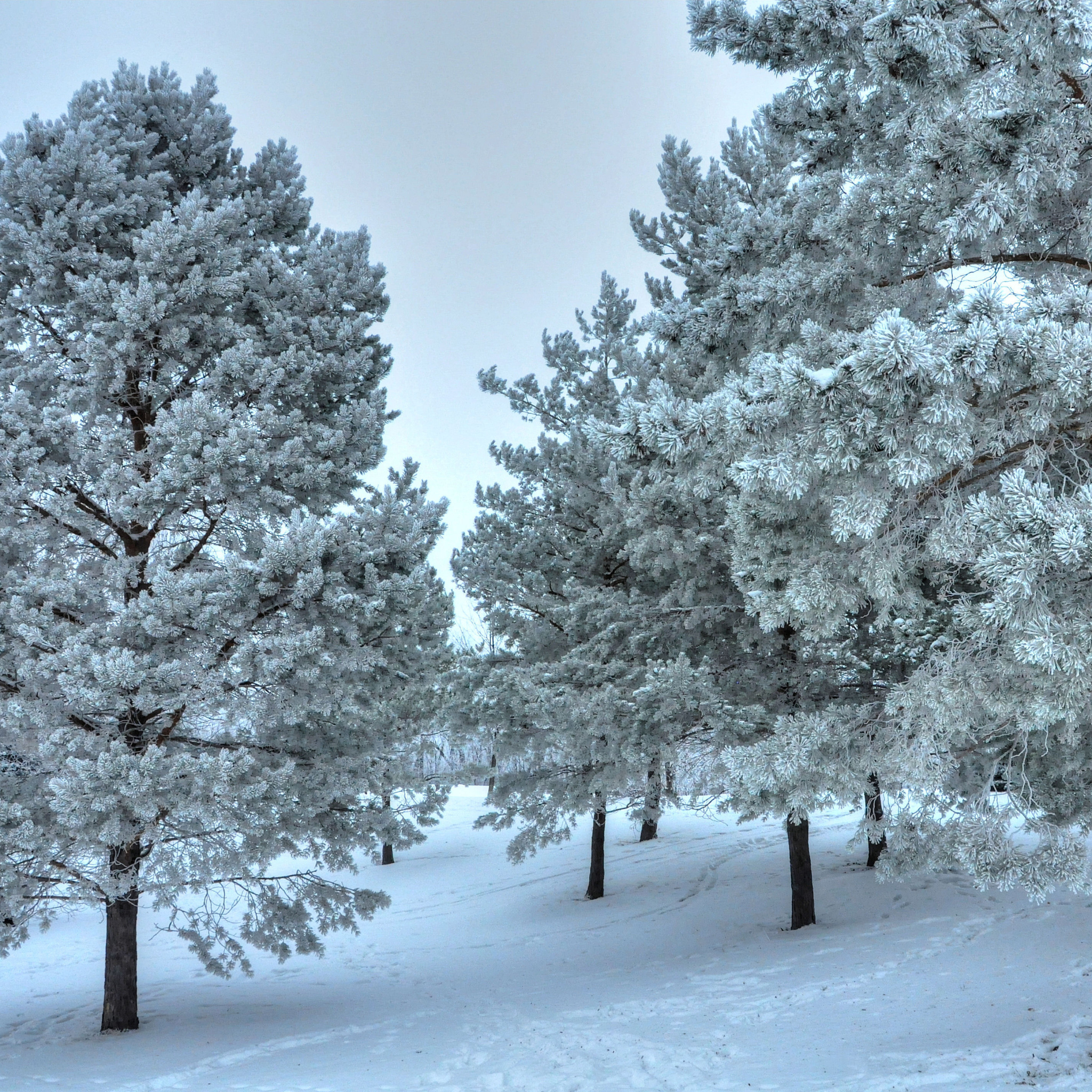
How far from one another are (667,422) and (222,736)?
607 cm

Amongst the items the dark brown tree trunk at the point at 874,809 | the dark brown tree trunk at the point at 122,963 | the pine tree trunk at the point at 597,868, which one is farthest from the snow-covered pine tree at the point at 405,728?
the pine tree trunk at the point at 597,868

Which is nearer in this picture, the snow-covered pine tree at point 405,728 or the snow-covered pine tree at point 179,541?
the snow-covered pine tree at point 179,541

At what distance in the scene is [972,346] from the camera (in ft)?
11.5

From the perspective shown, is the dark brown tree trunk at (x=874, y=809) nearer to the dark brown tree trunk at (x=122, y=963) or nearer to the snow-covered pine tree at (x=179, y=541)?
the snow-covered pine tree at (x=179, y=541)


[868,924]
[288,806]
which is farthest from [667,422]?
[868,924]

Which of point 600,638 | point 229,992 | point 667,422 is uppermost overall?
point 667,422

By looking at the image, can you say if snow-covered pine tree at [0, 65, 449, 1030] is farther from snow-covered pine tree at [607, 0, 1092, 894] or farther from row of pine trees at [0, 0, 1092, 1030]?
snow-covered pine tree at [607, 0, 1092, 894]

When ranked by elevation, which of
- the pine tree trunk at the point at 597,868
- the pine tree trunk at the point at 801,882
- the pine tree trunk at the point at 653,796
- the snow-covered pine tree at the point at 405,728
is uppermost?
the snow-covered pine tree at the point at 405,728

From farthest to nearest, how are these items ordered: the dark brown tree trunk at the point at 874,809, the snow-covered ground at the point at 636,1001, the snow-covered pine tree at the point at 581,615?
the snow-covered pine tree at the point at 581,615 → the dark brown tree trunk at the point at 874,809 → the snow-covered ground at the point at 636,1001

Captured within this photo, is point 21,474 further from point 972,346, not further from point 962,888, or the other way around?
point 962,888

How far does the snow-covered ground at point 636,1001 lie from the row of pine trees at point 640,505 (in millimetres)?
1021

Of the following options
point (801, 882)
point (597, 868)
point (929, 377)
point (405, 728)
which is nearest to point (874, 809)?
point (801, 882)

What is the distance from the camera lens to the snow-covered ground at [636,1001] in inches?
245

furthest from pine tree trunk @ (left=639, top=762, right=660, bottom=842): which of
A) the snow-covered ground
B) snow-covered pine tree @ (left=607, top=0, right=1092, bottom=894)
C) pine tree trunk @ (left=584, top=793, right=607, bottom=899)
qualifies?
snow-covered pine tree @ (left=607, top=0, right=1092, bottom=894)
